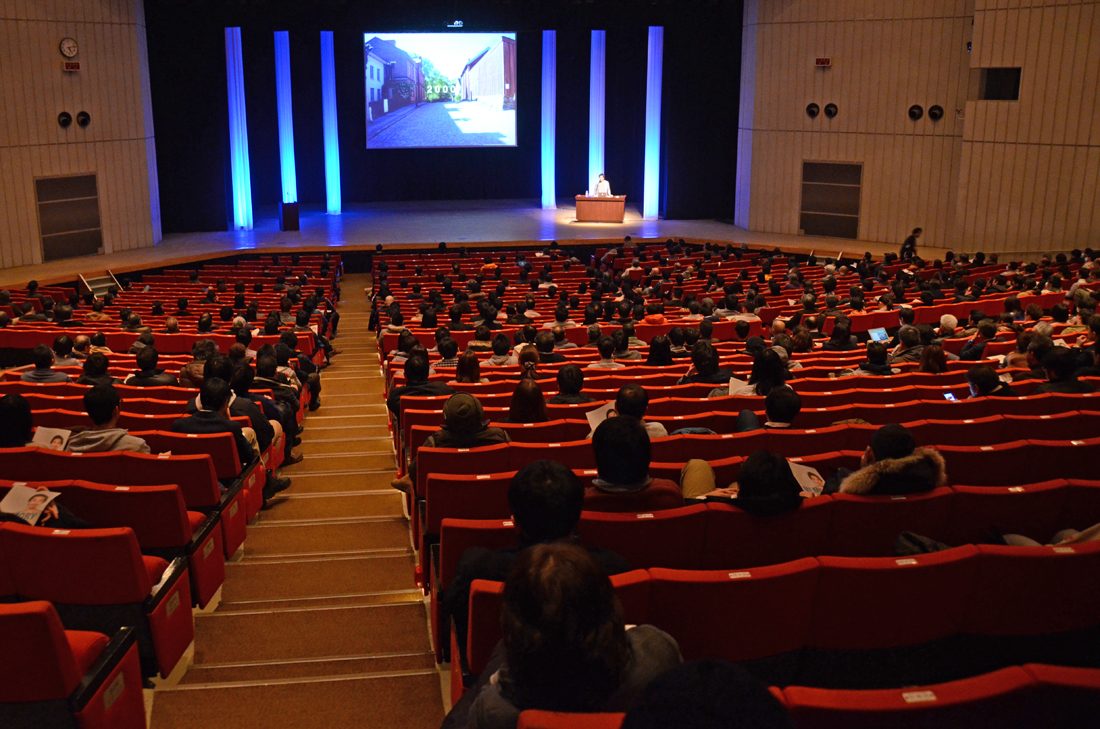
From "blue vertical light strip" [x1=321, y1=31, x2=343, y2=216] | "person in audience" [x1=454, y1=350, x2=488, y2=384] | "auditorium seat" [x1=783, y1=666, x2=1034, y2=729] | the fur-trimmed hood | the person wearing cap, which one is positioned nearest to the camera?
"auditorium seat" [x1=783, y1=666, x2=1034, y2=729]

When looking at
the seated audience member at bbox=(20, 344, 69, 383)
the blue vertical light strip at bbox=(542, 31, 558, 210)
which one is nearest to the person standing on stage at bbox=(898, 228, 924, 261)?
the blue vertical light strip at bbox=(542, 31, 558, 210)

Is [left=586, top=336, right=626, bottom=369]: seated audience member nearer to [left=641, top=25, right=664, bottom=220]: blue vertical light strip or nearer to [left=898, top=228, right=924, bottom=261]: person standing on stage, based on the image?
[left=898, top=228, right=924, bottom=261]: person standing on stage

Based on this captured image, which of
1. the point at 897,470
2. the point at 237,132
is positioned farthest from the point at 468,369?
the point at 237,132

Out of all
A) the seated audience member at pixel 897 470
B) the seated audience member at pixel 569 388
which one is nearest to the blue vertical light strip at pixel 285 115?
the seated audience member at pixel 569 388

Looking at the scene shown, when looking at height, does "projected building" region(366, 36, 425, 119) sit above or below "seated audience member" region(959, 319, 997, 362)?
above

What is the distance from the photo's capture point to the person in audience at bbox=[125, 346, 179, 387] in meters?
8.54

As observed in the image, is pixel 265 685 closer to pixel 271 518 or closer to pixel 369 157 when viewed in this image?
pixel 271 518

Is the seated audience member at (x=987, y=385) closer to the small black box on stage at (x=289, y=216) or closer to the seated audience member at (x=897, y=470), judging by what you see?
the seated audience member at (x=897, y=470)

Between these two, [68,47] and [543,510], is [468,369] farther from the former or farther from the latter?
[68,47]

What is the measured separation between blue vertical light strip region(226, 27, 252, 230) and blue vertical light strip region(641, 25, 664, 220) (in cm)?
971

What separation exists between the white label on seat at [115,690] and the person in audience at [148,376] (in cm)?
532

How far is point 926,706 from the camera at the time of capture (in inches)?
93.4

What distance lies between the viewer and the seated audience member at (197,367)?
857 centimetres

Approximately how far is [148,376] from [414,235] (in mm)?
14832
